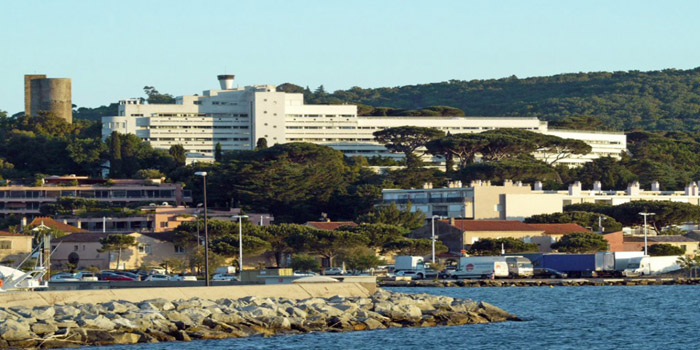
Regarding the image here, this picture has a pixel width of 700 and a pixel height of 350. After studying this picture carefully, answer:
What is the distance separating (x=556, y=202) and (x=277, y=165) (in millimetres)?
30555

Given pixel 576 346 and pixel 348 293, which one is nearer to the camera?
pixel 576 346

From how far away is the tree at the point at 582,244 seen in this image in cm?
10675

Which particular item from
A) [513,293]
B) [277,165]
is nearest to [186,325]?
[513,293]

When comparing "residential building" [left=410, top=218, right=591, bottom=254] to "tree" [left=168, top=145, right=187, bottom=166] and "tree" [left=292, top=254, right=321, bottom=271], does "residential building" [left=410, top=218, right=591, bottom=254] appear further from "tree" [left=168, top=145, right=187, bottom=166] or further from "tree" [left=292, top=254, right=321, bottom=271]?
"tree" [left=168, top=145, right=187, bottom=166]

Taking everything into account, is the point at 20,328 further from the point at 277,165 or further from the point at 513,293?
the point at 277,165

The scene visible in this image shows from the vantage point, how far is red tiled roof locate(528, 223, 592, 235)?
372 ft

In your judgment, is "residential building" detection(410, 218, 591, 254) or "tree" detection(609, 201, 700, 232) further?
"tree" detection(609, 201, 700, 232)

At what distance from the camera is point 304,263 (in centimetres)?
9794

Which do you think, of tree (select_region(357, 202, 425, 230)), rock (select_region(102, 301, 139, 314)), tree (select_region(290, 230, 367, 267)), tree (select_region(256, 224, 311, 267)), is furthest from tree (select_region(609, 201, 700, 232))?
→ rock (select_region(102, 301, 139, 314))

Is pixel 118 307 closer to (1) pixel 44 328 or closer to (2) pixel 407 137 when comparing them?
(1) pixel 44 328

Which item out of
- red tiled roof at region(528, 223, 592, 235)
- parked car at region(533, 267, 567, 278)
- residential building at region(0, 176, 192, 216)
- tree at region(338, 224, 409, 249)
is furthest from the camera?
residential building at region(0, 176, 192, 216)

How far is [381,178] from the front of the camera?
15188 cm

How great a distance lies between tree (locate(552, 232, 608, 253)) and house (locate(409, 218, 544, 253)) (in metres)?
5.13

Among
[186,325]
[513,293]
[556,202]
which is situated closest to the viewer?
[186,325]
